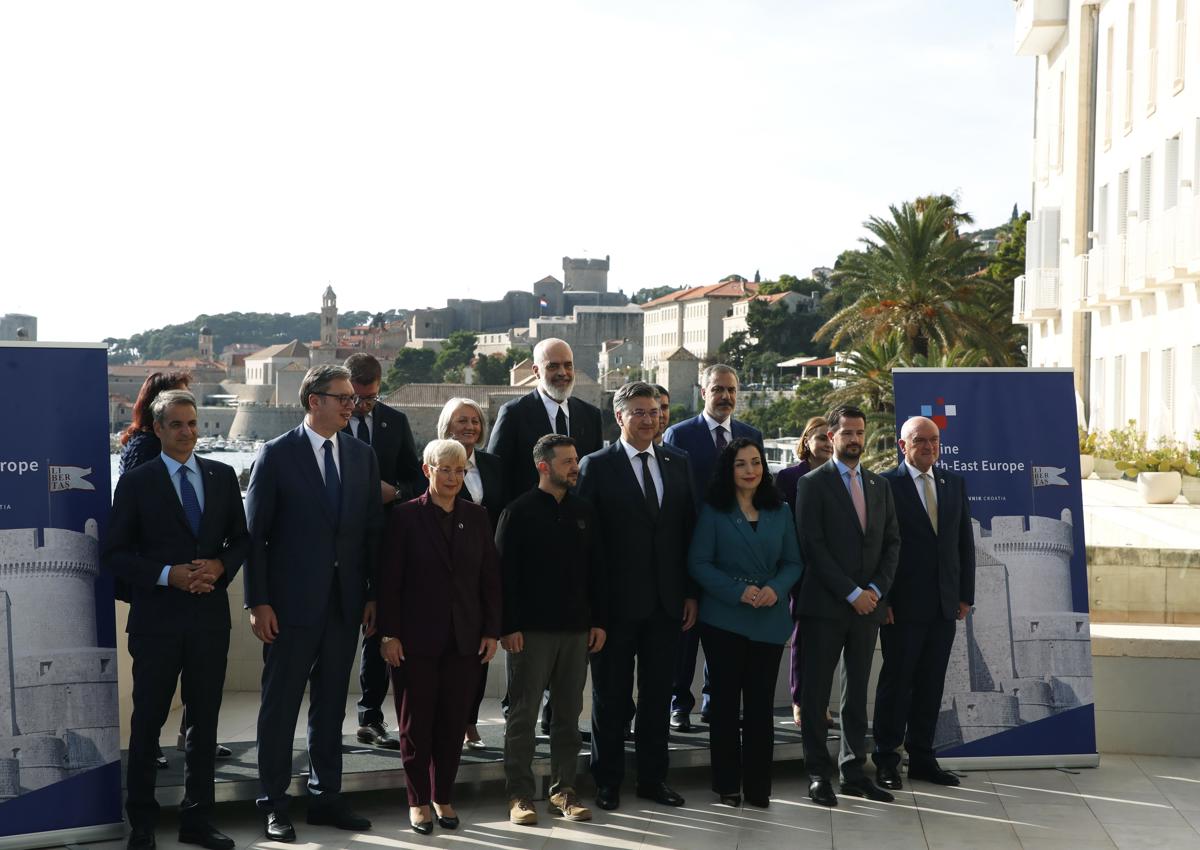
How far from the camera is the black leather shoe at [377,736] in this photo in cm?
611

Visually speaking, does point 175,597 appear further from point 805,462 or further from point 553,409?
point 805,462

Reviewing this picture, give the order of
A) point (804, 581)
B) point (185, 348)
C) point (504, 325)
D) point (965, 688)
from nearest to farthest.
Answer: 1. point (804, 581)
2. point (965, 688)
3. point (504, 325)
4. point (185, 348)

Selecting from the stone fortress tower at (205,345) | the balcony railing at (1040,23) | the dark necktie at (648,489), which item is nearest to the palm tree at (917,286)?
the balcony railing at (1040,23)

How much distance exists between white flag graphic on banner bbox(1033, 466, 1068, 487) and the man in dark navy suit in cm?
145

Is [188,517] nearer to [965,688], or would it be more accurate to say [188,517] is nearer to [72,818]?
[72,818]

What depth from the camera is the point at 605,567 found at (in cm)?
564

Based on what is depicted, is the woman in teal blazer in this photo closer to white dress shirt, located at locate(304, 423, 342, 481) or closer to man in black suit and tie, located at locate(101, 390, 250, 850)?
white dress shirt, located at locate(304, 423, 342, 481)

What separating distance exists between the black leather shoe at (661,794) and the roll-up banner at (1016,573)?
58.0 inches

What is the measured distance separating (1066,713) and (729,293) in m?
116

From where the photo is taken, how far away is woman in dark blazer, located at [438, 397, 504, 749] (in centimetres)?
584

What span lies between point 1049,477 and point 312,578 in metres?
3.70

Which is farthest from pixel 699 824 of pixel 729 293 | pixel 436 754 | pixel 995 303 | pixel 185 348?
pixel 185 348

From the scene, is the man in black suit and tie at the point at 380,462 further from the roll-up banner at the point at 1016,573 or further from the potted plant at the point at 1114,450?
the potted plant at the point at 1114,450

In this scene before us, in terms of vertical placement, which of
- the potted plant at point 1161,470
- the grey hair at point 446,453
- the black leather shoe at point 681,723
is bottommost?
the black leather shoe at point 681,723
